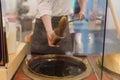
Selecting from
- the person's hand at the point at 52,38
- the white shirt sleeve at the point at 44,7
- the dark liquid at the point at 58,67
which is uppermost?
the white shirt sleeve at the point at 44,7

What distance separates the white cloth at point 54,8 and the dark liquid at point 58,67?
0.28 m

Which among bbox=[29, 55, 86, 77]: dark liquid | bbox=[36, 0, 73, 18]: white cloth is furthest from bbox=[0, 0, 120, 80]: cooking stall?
bbox=[36, 0, 73, 18]: white cloth

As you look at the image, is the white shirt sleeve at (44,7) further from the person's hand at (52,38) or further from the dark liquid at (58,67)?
the dark liquid at (58,67)

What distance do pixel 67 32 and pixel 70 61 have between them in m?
0.25

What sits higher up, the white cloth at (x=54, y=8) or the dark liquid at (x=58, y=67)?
the white cloth at (x=54, y=8)

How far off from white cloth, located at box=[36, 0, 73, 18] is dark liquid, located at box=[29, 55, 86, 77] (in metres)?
0.28

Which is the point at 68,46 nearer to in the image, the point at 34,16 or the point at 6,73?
the point at 34,16

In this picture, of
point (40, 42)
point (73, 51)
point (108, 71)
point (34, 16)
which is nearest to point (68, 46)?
point (73, 51)

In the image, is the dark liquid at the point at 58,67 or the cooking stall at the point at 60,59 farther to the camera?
the dark liquid at the point at 58,67

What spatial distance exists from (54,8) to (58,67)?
0.39 metres

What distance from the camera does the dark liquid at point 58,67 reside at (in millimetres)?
768

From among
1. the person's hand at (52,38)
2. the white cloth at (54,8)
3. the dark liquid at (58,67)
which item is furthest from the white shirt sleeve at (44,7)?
the dark liquid at (58,67)

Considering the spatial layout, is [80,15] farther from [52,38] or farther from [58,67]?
[58,67]

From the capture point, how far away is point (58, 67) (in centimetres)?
83
